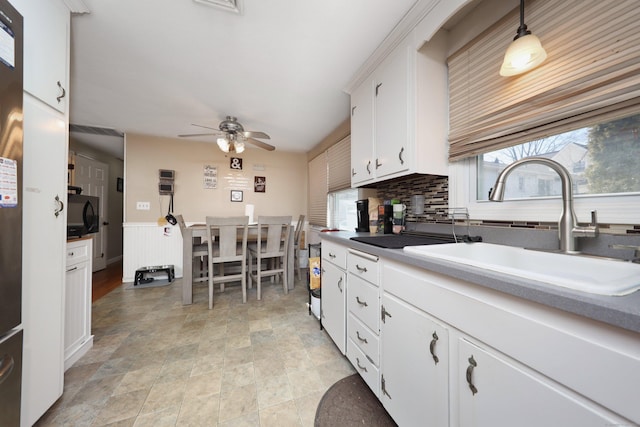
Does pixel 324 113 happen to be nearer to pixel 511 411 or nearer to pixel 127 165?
pixel 511 411

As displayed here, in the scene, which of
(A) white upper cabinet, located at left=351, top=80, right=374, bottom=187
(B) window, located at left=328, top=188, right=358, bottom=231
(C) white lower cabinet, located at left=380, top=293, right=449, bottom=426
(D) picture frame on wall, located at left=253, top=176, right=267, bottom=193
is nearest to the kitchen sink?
(C) white lower cabinet, located at left=380, top=293, right=449, bottom=426

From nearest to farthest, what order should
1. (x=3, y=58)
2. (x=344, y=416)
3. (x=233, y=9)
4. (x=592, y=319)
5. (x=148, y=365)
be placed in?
1. (x=592, y=319)
2. (x=3, y=58)
3. (x=344, y=416)
4. (x=233, y=9)
5. (x=148, y=365)

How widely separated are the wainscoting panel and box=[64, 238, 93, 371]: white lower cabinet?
1.97m

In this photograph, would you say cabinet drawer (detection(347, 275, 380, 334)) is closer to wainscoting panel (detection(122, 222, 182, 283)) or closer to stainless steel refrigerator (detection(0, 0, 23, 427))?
stainless steel refrigerator (detection(0, 0, 23, 427))

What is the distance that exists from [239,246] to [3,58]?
239cm

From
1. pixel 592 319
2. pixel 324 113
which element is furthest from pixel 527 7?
pixel 324 113

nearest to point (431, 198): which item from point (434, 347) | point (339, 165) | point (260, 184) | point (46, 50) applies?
point (434, 347)

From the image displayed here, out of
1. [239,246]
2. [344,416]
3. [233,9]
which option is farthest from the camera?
[239,246]

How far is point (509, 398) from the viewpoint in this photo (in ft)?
1.92

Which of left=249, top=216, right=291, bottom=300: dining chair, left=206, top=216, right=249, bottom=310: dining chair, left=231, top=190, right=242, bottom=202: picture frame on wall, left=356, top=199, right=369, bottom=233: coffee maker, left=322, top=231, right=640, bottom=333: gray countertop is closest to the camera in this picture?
left=322, top=231, right=640, bottom=333: gray countertop

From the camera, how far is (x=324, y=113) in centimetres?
269

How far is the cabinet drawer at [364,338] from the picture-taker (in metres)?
1.15

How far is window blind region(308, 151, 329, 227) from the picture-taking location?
3.58 m

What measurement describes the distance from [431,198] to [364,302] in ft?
2.98
